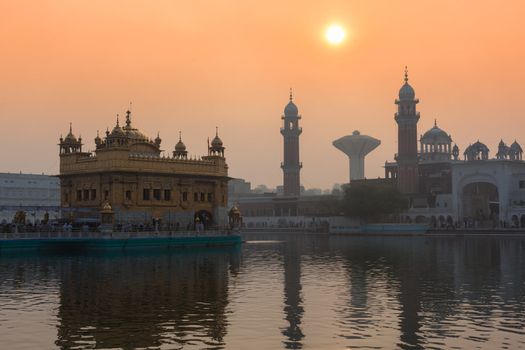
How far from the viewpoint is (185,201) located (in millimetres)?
68812

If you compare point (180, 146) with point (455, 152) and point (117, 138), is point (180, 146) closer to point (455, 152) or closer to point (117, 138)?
point (117, 138)

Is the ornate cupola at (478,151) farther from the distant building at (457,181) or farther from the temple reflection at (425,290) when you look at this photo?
the temple reflection at (425,290)

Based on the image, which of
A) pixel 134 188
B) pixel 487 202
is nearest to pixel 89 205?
pixel 134 188

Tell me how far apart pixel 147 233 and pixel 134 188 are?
691cm

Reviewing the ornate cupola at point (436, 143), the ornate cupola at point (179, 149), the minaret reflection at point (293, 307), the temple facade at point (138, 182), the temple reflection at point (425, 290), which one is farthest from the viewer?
the ornate cupola at point (436, 143)

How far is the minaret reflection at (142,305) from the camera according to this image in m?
19.2

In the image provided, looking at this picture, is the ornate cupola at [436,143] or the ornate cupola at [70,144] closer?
the ornate cupola at [70,144]

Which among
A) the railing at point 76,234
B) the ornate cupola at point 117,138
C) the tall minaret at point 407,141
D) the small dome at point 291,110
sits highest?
the small dome at point 291,110

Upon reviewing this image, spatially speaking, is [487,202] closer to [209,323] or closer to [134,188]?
[134,188]

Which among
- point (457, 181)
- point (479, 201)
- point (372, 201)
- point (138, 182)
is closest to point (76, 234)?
point (138, 182)

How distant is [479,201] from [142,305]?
332 feet

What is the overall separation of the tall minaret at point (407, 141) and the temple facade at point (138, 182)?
208ft

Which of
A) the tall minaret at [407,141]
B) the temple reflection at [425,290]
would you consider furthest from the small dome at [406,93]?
the temple reflection at [425,290]

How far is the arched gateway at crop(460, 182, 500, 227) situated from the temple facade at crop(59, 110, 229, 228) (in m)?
53.7
